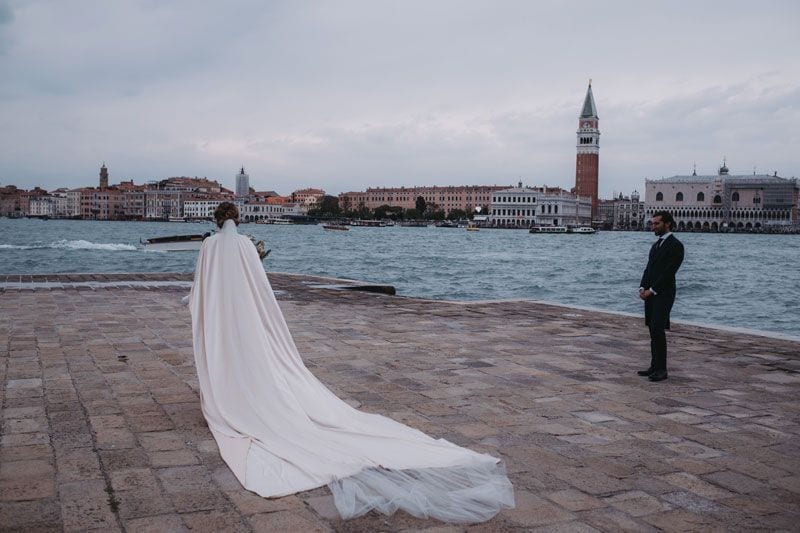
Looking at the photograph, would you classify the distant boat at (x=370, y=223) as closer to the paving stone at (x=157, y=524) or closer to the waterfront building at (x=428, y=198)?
the waterfront building at (x=428, y=198)

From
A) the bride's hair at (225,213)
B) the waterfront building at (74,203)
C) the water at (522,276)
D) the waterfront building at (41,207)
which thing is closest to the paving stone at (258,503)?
the bride's hair at (225,213)

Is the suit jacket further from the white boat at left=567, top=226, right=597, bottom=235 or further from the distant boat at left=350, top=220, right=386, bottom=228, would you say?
the distant boat at left=350, top=220, right=386, bottom=228

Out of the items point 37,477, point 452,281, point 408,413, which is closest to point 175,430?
point 37,477

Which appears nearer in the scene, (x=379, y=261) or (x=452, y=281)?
(x=452, y=281)

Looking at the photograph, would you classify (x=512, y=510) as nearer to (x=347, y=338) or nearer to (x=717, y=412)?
(x=717, y=412)

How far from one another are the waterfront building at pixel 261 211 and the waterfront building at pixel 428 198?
45.3 ft

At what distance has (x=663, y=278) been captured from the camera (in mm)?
6250

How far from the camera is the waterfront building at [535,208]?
140m

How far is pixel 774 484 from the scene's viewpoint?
381 cm

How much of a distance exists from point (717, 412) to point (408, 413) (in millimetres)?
2020

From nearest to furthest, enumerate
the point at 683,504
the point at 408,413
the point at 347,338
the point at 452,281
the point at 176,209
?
the point at 683,504 → the point at 408,413 → the point at 347,338 → the point at 452,281 → the point at 176,209

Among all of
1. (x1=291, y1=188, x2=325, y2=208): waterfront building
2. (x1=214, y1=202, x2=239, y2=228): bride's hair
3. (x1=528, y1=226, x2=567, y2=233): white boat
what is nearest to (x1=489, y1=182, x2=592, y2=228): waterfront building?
(x1=528, y1=226, x2=567, y2=233): white boat

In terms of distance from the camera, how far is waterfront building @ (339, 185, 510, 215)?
159125 mm

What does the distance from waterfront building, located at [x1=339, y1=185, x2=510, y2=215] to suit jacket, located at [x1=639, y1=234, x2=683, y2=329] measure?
150m
